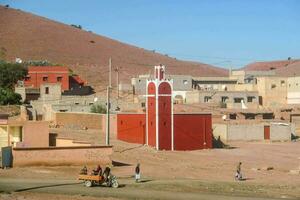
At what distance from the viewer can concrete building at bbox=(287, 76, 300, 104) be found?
86.1 m

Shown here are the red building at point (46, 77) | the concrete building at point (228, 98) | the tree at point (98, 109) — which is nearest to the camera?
the tree at point (98, 109)

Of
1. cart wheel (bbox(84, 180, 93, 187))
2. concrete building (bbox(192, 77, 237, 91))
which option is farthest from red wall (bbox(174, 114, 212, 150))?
concrete building (bbox(192, 77, 237, 91))

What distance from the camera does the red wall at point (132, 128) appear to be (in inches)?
1950

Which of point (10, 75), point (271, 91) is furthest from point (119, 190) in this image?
point (271, 91)

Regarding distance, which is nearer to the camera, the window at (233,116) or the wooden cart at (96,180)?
the wooden cart at (96,180)

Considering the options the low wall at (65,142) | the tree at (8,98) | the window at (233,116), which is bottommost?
the low wall at (65,142)

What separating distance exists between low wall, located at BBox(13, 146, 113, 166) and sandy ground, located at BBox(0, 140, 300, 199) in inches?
17.2

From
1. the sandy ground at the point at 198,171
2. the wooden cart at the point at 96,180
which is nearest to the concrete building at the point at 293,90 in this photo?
the sandy ground at the point at 198,171

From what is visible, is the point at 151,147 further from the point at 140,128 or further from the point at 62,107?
the point at 62,107

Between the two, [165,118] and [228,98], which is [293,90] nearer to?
[228,98]

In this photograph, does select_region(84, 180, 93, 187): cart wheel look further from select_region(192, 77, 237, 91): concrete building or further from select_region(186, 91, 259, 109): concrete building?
select_region(192, 77, 237, 91): concrete building

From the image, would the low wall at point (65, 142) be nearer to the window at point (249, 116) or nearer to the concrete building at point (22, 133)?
the concrete building at point (22, 133)

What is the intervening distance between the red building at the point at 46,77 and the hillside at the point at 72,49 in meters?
31.5

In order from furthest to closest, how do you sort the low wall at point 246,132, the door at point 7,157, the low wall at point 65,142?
the low wall at point 246,132 < the low wall at point 65,142 < the door at point 7,157
